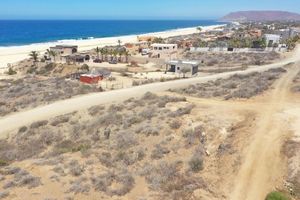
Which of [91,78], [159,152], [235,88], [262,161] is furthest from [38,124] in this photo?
[91,78]

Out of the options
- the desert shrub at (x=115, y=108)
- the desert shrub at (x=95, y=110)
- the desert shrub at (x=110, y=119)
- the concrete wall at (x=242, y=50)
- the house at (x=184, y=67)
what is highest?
the desert shrub at (x=110, y=119)

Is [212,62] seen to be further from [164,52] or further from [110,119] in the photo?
[110,119]

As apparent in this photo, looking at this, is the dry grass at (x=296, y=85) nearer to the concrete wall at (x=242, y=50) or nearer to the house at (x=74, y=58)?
the concrete wall at (x=242, y=50)

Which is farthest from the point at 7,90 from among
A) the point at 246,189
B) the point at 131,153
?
the point at 246,189

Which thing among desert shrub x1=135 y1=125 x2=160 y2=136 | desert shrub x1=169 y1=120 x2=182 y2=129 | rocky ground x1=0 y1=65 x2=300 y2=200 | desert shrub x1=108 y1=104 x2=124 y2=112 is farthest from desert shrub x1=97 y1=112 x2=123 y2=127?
desert shrub x1=169 y1=120 x2=182 y2=129

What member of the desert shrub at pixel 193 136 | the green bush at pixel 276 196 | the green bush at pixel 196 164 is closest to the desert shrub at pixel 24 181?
the green bush at pixel 196 164

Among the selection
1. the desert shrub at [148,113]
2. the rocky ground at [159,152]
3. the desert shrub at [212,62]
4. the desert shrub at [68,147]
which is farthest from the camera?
the desert shrub at [212,62]

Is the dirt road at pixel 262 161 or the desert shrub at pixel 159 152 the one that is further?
the desert shrub at pixel 159 152

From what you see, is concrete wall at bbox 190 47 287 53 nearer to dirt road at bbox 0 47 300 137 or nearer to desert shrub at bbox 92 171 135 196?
dirt road at bbox 0 47 300 137
